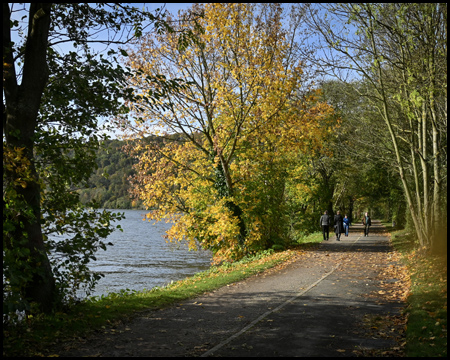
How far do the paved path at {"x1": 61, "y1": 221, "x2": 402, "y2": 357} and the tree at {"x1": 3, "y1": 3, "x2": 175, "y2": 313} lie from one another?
5.77 feet

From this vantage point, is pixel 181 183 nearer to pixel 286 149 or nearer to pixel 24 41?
pixel 286 149

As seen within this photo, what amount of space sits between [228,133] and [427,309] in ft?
38.9

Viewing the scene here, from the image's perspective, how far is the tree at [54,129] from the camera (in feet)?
25.3

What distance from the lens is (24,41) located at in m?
8.69

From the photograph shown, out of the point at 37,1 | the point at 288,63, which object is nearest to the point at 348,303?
the point at 37,1

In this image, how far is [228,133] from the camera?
18641mm

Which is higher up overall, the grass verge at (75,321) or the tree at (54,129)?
the tree at (54,129)

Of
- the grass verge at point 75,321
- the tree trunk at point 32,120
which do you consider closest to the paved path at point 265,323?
the grass verge at point 75,321

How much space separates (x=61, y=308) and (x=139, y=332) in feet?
5.77

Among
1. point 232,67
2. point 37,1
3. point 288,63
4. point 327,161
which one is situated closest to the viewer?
point 37,1

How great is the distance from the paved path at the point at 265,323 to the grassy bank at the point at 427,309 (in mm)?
466

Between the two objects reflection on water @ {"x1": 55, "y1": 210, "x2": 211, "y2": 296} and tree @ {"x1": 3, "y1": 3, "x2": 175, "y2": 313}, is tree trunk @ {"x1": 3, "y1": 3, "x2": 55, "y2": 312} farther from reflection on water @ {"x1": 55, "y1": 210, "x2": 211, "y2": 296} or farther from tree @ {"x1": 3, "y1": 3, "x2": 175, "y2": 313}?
reflection on water @ {"x1": 55, "y1": 210, "x2": 211, "y2": 296}

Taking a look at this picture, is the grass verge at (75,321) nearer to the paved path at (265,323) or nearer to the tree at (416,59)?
the paved path at (265,323)

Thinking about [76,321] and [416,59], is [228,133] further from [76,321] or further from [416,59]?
[76,321]
